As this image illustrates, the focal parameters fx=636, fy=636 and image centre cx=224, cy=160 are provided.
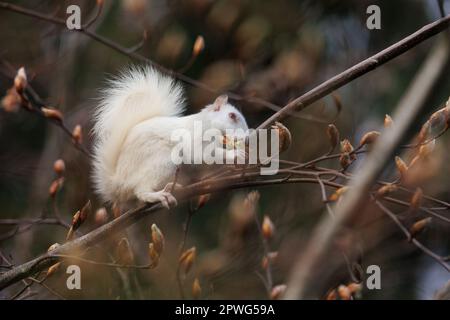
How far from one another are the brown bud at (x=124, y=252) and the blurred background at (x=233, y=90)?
71 centimetres

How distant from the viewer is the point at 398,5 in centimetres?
424

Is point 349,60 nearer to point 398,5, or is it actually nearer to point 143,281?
point 398,5

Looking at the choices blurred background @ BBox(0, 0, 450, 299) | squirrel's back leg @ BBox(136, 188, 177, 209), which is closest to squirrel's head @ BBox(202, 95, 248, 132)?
squirrel's back leg @ BBox(136, 188, 177, 209)

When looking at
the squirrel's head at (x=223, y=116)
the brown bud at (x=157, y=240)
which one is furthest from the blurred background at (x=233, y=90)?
the brown bud at (x=157, y=240)

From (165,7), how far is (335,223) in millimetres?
3157

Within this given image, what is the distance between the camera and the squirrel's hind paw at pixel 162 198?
1.83 meters

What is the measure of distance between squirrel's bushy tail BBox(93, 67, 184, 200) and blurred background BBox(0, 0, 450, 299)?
37 cm

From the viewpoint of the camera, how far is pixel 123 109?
2184mm

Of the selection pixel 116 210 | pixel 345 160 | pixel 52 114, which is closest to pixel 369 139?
pixel 345 160

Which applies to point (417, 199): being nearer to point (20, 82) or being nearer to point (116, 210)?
point (116, 210)

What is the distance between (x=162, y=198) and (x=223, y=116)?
516mm

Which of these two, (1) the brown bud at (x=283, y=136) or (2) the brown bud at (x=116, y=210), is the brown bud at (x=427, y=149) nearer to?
(1) the brown bud at (x=283, y=136)

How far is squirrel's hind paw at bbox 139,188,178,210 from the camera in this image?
1.83 metres
